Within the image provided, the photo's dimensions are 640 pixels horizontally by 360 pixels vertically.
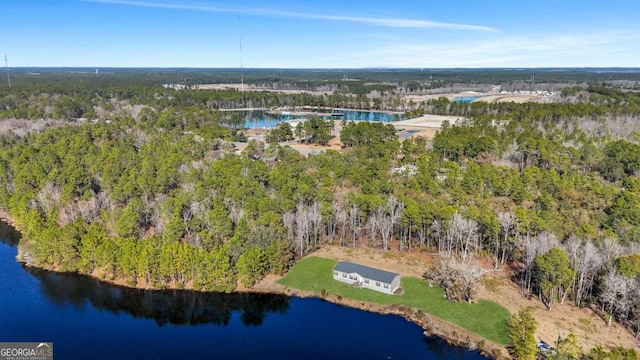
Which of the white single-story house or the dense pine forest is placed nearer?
the white single-story house

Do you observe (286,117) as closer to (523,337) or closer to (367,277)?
(367,277)

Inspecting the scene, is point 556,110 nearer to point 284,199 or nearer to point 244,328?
point 284,199

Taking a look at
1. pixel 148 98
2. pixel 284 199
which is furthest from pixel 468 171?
pixel 148 98

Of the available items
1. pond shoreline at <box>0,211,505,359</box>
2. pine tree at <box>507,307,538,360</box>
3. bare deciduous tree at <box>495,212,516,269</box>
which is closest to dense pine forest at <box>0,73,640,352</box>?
bare deciduous tree at <box>495,212,516,269</box>

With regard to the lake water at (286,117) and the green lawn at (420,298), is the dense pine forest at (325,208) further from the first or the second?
the lake water at (286,117)

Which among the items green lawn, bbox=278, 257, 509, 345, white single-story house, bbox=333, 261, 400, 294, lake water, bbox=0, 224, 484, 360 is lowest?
lake water, bbox=0, 224, 484, 360

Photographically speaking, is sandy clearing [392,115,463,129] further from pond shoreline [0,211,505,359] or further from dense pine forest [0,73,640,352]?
pond shoreline [0,211,505,359]

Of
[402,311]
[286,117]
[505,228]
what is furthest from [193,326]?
[286,117]
